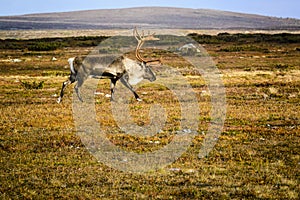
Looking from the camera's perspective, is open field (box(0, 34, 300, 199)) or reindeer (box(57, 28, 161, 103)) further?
reindeer (box(57, 28, 161, 103))

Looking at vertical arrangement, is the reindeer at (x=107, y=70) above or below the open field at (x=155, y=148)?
above

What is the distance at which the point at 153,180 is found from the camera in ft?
30.1

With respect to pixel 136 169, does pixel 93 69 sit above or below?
above

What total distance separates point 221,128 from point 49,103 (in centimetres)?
879

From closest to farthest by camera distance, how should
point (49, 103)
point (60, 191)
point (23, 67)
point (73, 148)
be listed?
point (60, 191)
point (73, 148)
point (49, 103)
point (23, 67)

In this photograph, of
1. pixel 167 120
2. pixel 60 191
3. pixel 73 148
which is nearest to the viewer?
pixel 60 191

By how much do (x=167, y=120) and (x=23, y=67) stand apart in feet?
96.4

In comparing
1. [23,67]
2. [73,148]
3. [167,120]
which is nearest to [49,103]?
[167,120]

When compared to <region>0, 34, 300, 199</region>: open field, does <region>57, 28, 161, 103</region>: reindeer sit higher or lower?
higher

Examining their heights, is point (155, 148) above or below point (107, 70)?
below

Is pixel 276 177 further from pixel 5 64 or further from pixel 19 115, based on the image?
pixel 5 64

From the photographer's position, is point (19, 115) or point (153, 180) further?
point (19, 115)

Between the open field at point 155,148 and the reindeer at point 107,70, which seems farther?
the reindeer at point 107,70

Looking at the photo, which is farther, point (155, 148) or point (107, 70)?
point (107, 70)
